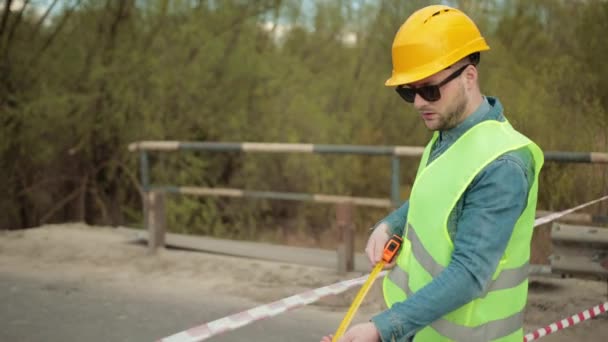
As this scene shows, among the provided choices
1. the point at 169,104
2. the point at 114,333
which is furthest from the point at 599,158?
the point at 169,104

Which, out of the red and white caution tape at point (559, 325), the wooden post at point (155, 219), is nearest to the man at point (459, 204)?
the red and white caution tape at point (559, 325)

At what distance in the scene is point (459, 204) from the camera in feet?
5.58

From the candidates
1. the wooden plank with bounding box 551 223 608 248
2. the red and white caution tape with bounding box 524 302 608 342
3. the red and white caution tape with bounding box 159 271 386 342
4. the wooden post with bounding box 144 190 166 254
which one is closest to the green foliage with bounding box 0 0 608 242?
the wooden plank with bounding box 551 223 608 248

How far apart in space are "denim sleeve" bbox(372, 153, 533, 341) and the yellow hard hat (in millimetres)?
262

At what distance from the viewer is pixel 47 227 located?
7.83 m

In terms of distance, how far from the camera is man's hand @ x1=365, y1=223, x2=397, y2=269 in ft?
6.48

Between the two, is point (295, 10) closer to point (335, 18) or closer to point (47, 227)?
point (335, 18)

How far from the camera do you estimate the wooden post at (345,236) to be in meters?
5.76

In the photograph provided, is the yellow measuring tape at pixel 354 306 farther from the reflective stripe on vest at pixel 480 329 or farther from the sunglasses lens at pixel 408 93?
the sunglasses lens at pixel 408 93

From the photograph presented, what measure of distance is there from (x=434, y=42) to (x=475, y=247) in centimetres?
47

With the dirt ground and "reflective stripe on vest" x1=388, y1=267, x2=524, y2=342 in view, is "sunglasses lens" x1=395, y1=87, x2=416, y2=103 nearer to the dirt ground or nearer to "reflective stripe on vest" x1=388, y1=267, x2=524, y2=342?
"reflective stripe on vest" x1=388, y1=267, x2=524, y2=342

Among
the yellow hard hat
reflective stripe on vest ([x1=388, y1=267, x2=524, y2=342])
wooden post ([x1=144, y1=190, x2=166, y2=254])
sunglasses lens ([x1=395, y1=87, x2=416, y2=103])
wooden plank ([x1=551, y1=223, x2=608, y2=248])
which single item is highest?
the yellow hard hat

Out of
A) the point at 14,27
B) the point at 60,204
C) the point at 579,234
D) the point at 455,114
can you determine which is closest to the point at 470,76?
the point at 455,114

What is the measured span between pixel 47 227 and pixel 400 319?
6.79 meters
